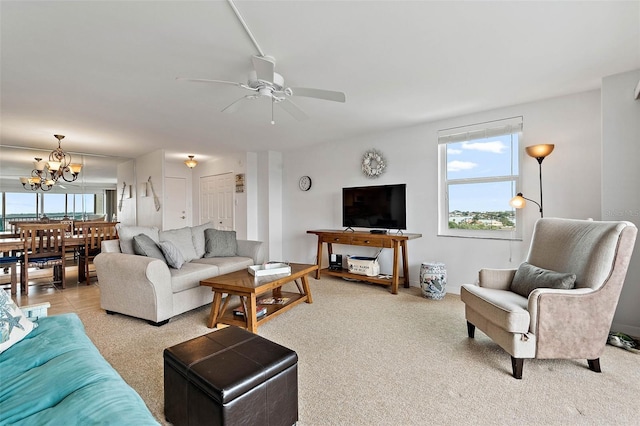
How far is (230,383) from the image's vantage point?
1186 mm

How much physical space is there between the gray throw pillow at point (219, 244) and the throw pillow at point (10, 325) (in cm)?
238

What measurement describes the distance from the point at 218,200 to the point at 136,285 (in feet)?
14.2

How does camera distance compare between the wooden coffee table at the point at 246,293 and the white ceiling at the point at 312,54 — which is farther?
the wooden coffee table at the point at 246,293

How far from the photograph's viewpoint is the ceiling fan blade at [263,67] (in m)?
1.86

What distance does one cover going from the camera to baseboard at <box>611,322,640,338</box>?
2.49 m

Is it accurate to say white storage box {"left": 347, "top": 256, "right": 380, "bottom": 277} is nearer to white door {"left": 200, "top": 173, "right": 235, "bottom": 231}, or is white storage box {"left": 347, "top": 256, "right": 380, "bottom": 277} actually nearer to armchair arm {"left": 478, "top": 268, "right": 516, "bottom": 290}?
armchair arm {"left": 478, "top": 268, "right": 516, "bottom": 290}

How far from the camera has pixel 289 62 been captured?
2.33m

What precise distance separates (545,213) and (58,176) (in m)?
7.33

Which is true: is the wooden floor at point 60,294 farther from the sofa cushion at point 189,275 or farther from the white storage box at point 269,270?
the white storage box at point 269,270

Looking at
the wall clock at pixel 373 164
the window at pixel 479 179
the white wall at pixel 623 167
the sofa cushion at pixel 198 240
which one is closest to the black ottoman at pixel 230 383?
the sofa cushion at pixel 198 240

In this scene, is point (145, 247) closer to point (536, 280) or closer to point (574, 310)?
point (536, 280)

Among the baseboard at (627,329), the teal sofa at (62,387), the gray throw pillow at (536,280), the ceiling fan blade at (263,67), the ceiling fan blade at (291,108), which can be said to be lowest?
the baseboard at (627,329)

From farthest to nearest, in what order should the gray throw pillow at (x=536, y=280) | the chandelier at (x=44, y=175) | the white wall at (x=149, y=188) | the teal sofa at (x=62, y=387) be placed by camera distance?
the white wall at (x=149, y=188) → the chandelier at (x=44, y=175) → the gray throw pillow at (x=536, y=280) → the teal sofa at (x=62, y=387)

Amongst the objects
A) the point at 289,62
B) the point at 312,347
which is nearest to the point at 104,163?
the point at 289,62
